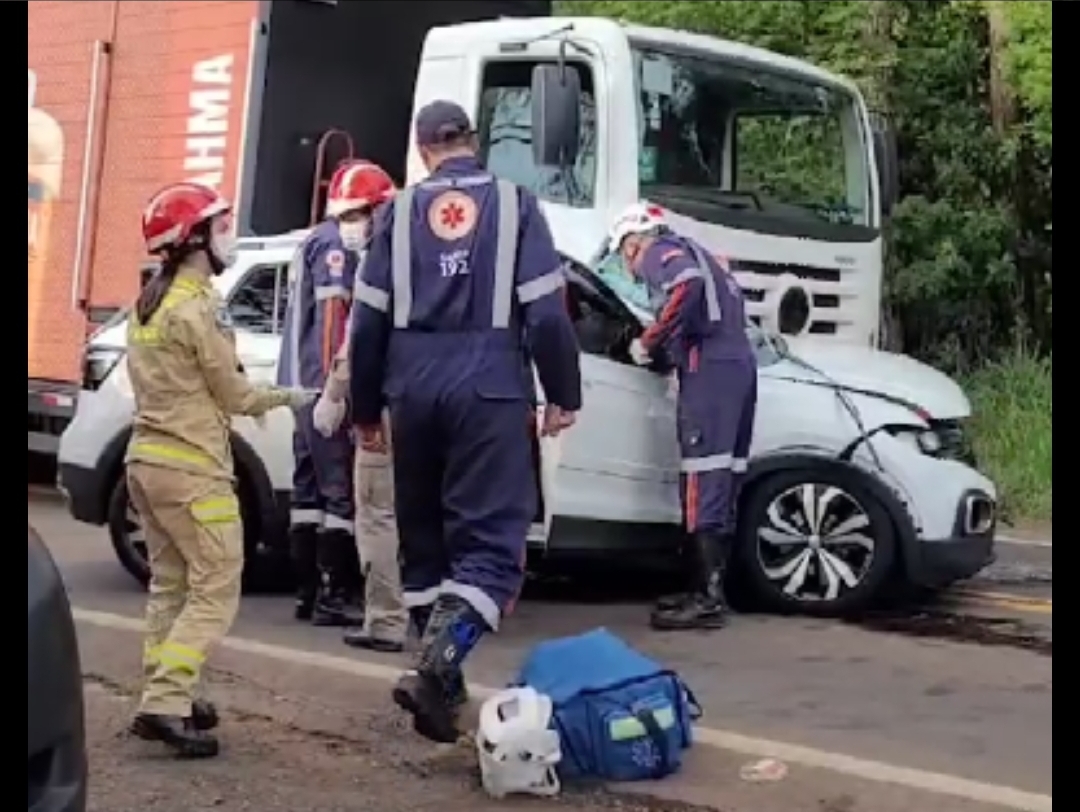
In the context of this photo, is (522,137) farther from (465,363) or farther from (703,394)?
(465,363)

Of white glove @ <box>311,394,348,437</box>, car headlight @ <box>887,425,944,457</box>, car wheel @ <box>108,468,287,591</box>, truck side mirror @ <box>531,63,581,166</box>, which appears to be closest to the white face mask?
white glove @ <box>311,394,348,437</box>

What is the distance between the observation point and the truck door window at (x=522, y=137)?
9523mm

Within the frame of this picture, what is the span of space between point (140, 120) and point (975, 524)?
5840mm

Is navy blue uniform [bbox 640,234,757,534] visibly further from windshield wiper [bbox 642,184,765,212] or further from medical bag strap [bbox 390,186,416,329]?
medical bag strap [bbox 390,186,416,329]

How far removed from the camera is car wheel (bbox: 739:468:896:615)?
27.2 feet

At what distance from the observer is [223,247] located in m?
5.86

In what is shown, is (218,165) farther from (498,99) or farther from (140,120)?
(498,99)

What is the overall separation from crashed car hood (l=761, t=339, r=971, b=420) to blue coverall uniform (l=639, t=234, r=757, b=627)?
525 millimetres

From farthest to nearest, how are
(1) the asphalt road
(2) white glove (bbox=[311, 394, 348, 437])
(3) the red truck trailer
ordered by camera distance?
(3) the red truck trailer
(2) white glove (bbox=[311, 394, 348, 437])
(1) the asphalt road

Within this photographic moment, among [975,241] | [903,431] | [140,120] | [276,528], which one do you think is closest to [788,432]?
[903,431]

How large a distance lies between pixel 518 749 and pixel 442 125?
1927mm

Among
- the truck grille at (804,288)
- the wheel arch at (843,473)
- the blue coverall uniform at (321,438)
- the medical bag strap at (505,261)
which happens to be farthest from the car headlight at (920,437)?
the medical bag strap at (505,261)

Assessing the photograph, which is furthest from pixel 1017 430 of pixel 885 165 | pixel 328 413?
pixel 328 413

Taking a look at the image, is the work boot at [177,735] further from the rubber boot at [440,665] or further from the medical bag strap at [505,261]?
the medical bag strap at [505,261]
